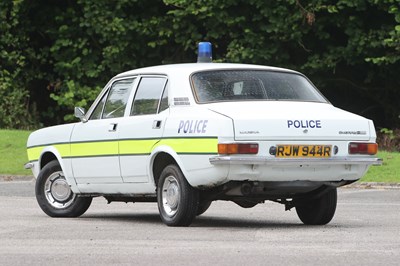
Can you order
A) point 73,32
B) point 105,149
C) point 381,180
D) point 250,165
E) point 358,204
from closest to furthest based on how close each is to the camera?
point 250,165 < point 105,149 < point 358,204 < point 381,180 < point 73,32

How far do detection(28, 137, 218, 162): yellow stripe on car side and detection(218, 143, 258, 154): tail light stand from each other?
8 cm

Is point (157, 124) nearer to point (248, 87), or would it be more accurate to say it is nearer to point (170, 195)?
point (170, 195)

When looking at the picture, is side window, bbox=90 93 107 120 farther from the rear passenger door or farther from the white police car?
the rear passenger door

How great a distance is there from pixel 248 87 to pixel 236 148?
1.30 m

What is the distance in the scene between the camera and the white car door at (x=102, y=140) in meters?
13.8

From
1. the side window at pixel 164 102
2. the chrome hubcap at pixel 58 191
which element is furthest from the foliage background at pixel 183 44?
the side window at pixel 164 102

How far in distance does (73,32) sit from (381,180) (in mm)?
12540

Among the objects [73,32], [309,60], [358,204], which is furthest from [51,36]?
[358,204]

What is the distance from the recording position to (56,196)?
48.6 feet

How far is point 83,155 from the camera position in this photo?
1420 centimetres

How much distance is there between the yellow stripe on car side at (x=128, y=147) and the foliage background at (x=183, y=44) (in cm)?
1522

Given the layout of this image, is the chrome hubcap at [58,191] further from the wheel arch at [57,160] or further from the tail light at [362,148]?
the tail light at [362,148]

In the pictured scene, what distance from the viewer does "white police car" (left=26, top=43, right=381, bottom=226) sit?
12227 mm

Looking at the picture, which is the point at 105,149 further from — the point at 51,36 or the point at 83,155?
the point at 51,36
